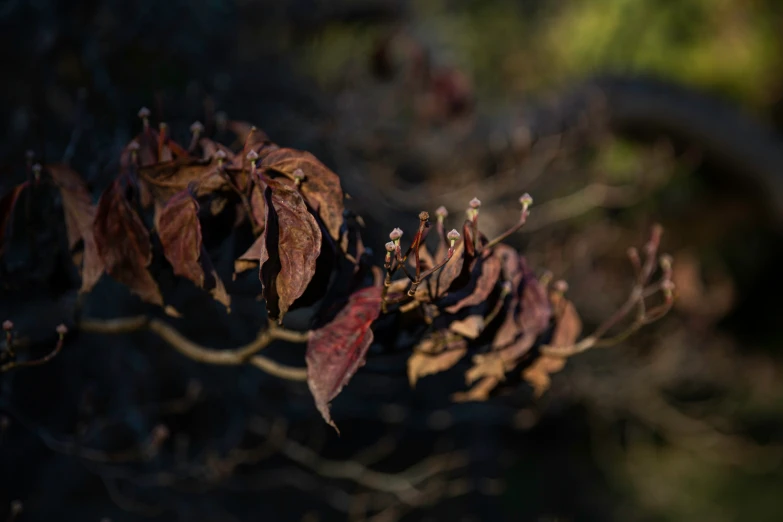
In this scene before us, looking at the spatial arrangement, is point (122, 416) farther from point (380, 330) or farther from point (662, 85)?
point (662, 85)

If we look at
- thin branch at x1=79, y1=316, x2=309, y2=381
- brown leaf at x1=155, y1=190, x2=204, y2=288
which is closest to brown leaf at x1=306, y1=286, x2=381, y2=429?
thin branch at x1=79, y1=316, x2=309, y2=381

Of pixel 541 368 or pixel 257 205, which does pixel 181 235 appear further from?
pixel 541 368

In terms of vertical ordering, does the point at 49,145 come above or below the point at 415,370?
below

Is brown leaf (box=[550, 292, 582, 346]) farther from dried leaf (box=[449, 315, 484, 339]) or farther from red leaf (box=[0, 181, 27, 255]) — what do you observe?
red leaf (box=[0, 181, 27, 255])

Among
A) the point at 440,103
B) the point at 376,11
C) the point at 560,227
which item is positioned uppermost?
the point at 376,11

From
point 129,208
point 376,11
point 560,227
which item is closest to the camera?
point 129,208

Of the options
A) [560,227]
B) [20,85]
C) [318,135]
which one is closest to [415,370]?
[318,135]
